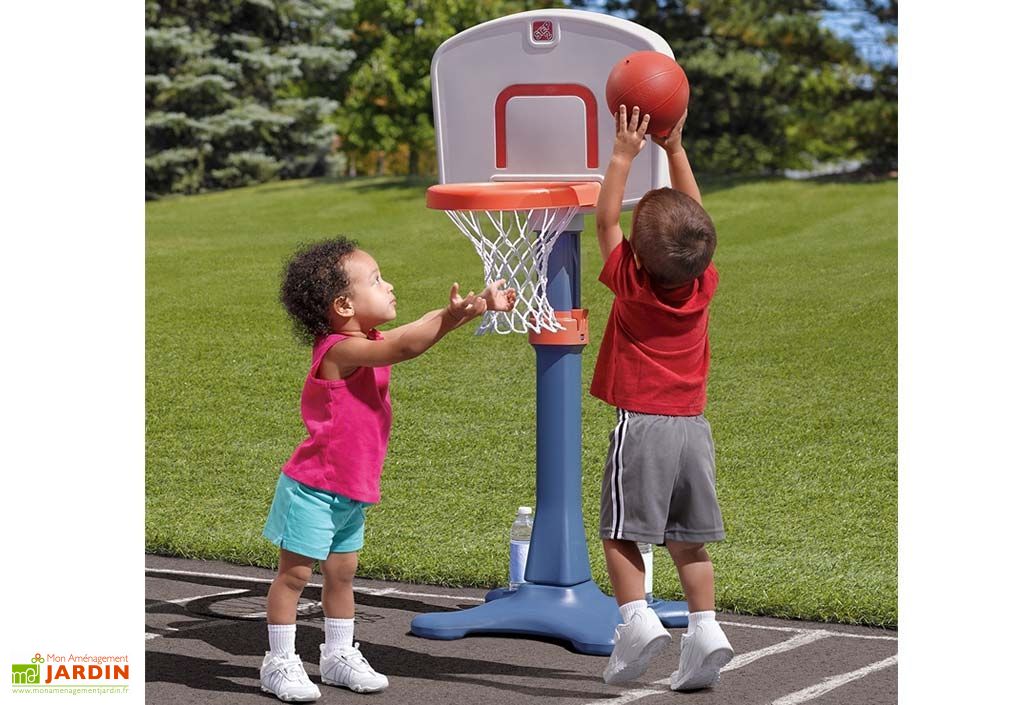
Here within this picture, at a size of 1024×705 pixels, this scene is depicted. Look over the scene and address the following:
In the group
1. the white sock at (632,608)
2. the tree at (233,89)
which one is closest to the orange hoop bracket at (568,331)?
the white sock at (632,608)

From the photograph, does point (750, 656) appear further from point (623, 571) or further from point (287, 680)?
point (287, 680)

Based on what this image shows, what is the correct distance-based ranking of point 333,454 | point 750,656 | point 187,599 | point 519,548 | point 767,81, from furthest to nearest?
point 767,81, point 187,599, point 519,548, point 750,656, point 333,454

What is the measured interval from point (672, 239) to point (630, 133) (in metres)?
0.50

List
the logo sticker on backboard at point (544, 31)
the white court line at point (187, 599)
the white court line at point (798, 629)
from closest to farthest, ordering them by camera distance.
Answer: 1. the logo sticker on backboard at point (544, 31)
2. the white court line at point (798, 629)
3. the white court line at point (187, 599)

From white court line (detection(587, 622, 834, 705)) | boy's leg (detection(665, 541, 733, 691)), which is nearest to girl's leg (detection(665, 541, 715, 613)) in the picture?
boy's leg (detection(665, 541, 733, 691))

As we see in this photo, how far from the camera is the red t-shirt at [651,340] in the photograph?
591 centimetres

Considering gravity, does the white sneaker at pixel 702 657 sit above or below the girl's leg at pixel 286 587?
below

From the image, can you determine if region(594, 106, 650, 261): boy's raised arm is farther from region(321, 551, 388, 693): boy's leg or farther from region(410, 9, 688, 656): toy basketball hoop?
region(321, 551, 388, 693): boy's leg

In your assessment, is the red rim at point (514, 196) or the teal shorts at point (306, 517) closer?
the teal shorts at point (306, 517)

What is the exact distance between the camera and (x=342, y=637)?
20.7ft

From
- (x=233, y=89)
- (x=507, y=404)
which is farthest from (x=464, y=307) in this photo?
(x=233, y=89)

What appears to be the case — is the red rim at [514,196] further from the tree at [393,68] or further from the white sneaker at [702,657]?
the tree at [393,68]

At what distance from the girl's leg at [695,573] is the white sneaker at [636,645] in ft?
0.56

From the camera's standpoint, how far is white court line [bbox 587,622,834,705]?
20.0 feet
